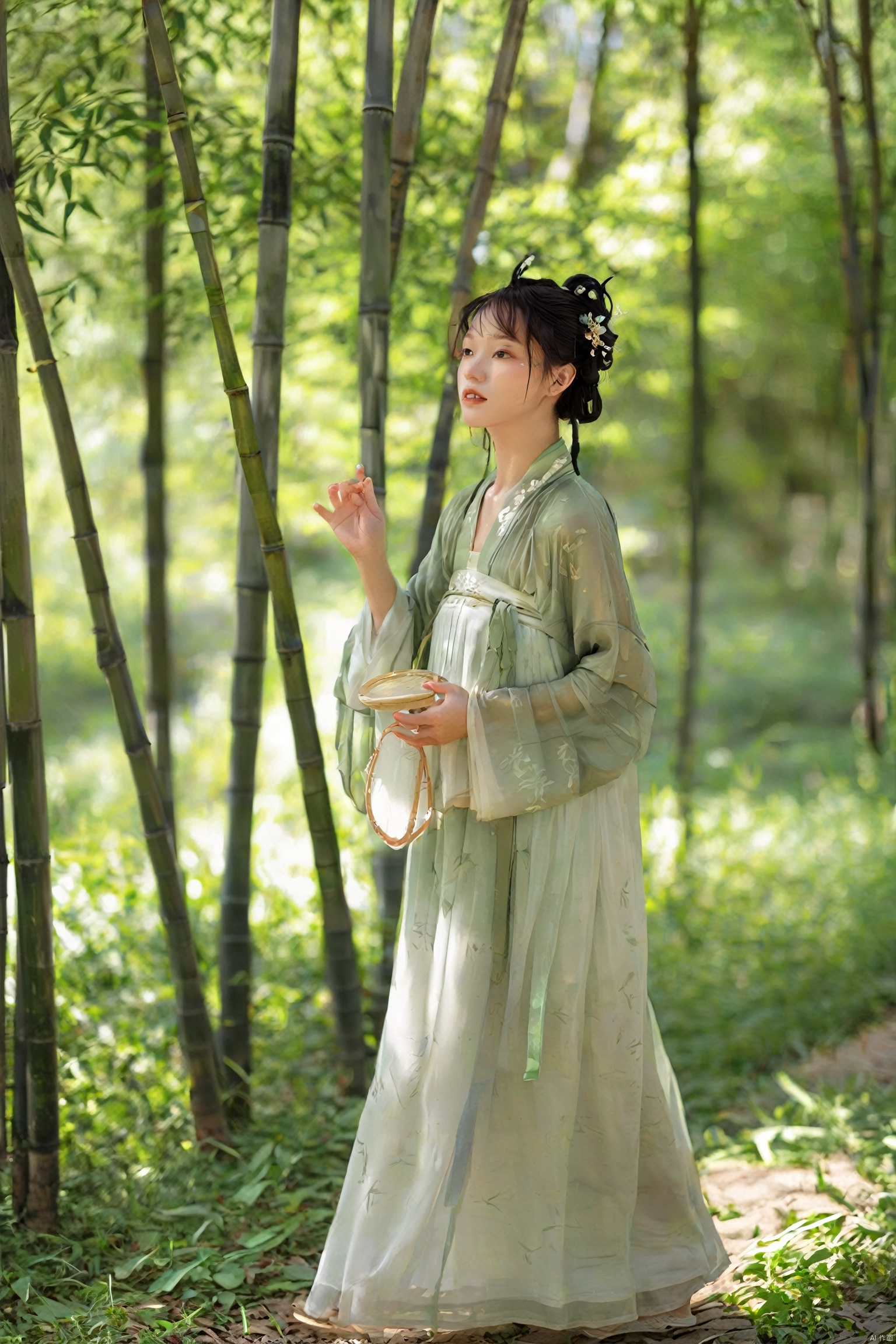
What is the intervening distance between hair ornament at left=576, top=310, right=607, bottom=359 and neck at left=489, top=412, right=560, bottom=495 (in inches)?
5.4

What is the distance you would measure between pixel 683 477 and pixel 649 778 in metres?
2.69

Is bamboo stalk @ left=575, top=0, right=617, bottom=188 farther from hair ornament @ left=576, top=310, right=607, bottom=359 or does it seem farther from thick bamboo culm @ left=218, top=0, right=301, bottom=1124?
hair ornament @ left=576, top=310, right=607, bottom=359

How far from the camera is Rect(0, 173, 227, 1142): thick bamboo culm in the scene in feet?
6.88

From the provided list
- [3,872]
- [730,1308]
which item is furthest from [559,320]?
[730,1308]

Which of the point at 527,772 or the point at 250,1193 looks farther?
the point at 250,1193

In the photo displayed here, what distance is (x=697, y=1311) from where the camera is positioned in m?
2.14

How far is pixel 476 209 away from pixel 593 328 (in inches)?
32.7

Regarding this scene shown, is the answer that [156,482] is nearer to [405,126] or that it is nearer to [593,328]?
[405,126]

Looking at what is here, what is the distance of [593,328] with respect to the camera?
193 centimetres

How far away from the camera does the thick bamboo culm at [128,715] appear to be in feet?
6.88

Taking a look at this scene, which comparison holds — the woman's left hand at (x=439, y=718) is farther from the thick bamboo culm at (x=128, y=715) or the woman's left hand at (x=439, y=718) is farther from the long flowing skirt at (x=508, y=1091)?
the thick bamboo culm at (x=128, y=715)

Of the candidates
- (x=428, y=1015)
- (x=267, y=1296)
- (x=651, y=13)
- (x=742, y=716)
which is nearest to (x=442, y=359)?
(x=428, y=1015)

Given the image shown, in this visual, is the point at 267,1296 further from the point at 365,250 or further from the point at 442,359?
the point at 442,359

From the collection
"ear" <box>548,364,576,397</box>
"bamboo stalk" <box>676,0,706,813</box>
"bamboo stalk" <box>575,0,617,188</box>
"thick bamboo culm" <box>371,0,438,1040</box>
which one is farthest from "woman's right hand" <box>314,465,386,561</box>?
"bamboo stalk" <box>575,0,617,188</box>
